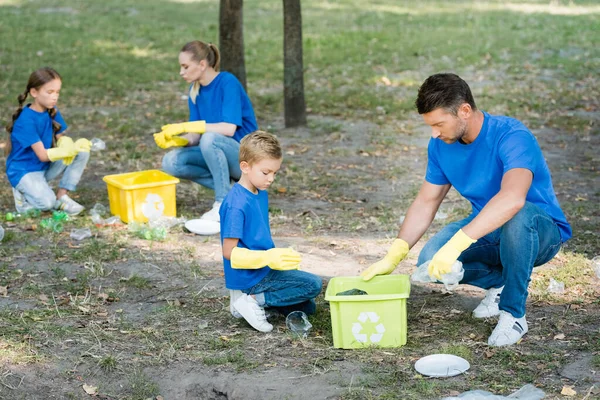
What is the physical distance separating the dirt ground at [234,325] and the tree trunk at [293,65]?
1.95 metres

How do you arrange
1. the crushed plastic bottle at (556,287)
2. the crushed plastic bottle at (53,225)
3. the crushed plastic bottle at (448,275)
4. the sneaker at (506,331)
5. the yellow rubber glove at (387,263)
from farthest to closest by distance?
the crushed plastic bottle at (53,225) → the crushed plastic bottle at (556,287) → the yellow rubber glove at (387,263) → the sneaker at (506,331) → the crushed plastic bottle at (448,275)

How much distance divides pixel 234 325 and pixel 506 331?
4.31ft

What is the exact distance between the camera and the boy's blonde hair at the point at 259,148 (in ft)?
12.6

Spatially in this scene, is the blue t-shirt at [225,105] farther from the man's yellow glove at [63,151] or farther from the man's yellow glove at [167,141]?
the man's yellow glove at [63,151]

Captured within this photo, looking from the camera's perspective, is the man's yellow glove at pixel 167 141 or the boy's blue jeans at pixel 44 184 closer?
the man's yellow glove at pixel 167 141

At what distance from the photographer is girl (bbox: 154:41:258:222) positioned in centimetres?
574

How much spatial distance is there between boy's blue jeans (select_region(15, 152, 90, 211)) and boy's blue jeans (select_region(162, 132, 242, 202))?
0.74 m

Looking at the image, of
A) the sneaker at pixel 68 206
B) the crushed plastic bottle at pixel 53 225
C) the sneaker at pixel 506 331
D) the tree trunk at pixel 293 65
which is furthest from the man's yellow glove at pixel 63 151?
the sneaker at pixel 506 331

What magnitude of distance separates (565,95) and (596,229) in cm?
449

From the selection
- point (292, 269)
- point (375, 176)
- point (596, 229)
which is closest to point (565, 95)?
point (375, 176)

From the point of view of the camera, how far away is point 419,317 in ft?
13.8

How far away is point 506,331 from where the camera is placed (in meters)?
3.77

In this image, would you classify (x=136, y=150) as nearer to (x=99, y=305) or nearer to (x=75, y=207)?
(x=75, y=207)

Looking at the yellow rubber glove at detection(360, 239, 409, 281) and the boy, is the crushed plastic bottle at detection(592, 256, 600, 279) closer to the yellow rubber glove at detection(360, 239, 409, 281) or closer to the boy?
the yellow rubber glove at detection(360, 239, 409, 281)
